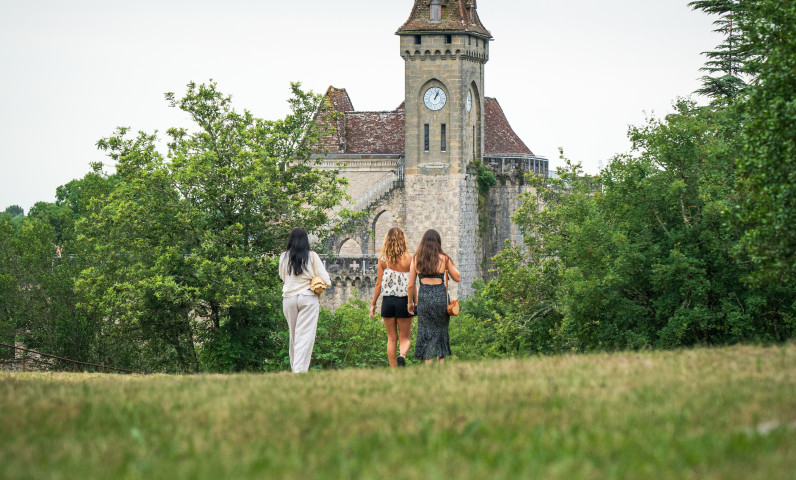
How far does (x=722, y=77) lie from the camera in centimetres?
4350

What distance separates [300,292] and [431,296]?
1790 millimetres

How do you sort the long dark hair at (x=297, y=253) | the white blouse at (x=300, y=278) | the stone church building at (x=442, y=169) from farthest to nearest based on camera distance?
the stone church building at (x=442, y=169)
the white blouse at (x=300, y=278)
the long dark hair at (x=297, y=253)

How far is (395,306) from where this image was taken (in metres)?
15.0

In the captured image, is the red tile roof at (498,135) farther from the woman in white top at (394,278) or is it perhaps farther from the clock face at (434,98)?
the woman in white top at (394,278)

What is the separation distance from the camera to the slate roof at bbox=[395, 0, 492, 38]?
59125mm

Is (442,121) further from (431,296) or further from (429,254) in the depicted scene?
(429,254)

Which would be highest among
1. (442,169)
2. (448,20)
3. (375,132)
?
(448,20)

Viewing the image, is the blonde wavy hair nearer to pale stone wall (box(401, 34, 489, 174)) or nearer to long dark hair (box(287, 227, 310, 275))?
long dark hair (box(287, 227, 310, 275))

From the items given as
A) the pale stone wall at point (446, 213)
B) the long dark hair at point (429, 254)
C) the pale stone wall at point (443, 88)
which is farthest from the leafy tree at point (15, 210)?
the long dark hair at point (429, 254)

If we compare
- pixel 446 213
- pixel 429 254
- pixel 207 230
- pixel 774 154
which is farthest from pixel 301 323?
pixel 446 213

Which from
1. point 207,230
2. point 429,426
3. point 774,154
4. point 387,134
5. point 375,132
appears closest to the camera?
point 429,426

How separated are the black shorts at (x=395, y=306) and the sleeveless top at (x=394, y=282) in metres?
0.06

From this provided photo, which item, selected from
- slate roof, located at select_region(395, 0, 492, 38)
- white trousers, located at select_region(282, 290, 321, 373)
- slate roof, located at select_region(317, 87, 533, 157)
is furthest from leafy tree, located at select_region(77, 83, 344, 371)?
slate roof, located at select_region(317, 87, 533, 157)

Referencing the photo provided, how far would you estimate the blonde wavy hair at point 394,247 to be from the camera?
14953 mm
